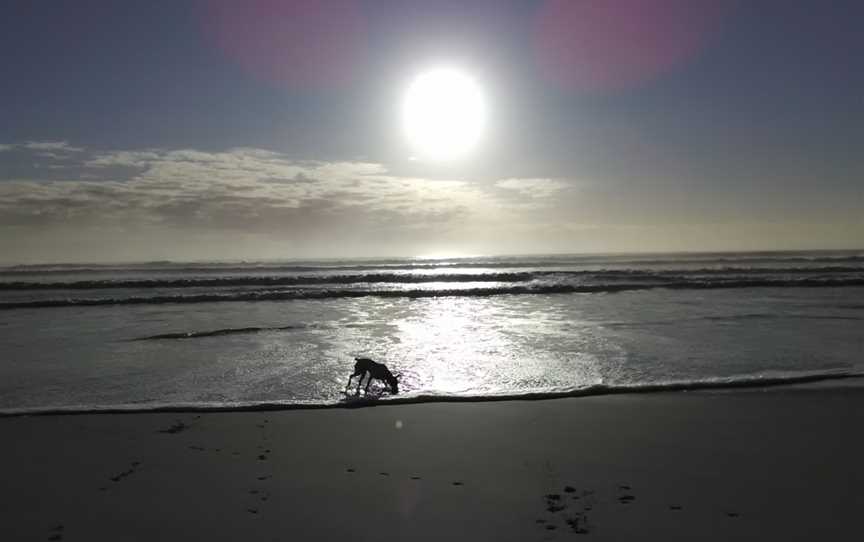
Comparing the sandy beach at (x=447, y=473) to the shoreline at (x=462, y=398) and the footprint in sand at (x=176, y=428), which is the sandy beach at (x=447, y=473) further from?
the shoreline at (x=462, y=398)

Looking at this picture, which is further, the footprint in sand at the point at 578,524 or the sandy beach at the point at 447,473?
the sandy beach at the point at 447,473

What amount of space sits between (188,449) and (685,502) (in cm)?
558

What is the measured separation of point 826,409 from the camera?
297 inches

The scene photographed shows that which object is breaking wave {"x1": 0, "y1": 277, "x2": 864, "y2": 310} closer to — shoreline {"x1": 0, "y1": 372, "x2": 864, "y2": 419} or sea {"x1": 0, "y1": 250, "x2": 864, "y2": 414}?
sea {"x1": 0, "y1": 250, "x2": 864, "y2": 414}

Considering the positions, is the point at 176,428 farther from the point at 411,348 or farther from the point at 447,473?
the point at 411,348

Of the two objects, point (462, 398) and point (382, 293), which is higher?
point (382, 293)

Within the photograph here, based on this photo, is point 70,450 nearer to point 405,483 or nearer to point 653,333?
point 405,483

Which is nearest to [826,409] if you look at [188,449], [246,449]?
[246,449]

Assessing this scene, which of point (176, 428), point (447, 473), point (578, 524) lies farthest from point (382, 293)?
point (578, 524)

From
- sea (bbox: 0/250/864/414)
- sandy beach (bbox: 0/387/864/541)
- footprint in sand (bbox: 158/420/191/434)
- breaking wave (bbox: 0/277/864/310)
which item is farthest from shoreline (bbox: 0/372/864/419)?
breaking wave (bbox: 0/277/864/310)

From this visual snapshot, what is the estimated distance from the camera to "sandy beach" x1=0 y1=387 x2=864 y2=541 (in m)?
4.45

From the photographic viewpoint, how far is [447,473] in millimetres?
5469

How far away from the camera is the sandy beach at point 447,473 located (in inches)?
175

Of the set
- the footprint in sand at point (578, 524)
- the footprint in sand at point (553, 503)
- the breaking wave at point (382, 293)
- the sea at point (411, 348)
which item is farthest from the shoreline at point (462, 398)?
the breaking wave at point (382, 293)
